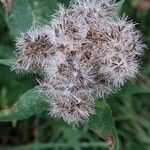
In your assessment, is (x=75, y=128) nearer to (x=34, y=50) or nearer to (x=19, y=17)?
(x=19, y=17)

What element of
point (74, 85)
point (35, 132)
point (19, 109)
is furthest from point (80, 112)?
point (35, 132)

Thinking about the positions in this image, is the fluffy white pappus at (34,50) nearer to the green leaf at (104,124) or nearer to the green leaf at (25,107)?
the green leaf at (25,107)

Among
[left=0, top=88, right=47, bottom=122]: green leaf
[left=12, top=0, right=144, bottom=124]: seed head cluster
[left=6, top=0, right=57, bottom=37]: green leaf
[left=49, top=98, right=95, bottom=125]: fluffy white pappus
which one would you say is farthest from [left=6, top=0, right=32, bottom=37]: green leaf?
[left=49, top=98, right=95, bottom=125]: fluffy white pappus

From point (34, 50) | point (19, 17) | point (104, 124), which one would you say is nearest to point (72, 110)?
point (104, 124)

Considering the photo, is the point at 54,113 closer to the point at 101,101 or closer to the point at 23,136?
the point at 101,101

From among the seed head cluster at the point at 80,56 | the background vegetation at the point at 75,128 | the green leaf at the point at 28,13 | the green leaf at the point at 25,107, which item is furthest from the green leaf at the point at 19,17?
the green leaf at the point at 25,107

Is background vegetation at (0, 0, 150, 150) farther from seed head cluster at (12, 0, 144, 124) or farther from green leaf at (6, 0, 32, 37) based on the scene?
seed head cluster at (12, 0, 144, 124)
